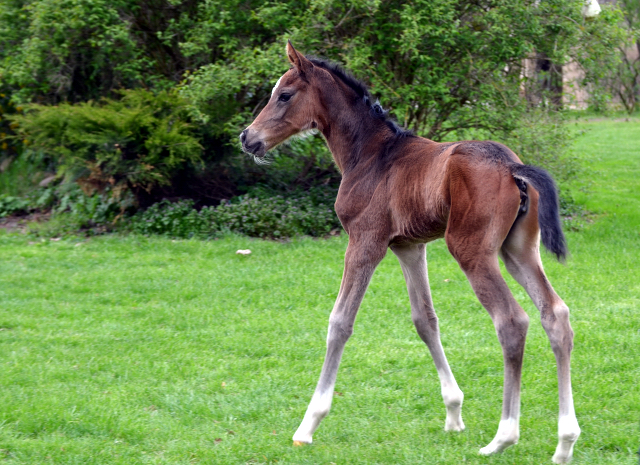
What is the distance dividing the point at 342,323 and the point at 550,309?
1.21 m

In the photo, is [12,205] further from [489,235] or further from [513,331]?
[513,331]

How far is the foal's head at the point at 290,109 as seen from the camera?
4.68 m

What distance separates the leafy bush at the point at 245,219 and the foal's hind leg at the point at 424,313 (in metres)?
5.16

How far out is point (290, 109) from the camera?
468cm

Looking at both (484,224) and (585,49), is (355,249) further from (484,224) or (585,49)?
(585,49)

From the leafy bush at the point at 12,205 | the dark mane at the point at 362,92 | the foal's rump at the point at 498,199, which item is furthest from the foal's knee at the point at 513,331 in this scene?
the leafy bush at the point at 12,205

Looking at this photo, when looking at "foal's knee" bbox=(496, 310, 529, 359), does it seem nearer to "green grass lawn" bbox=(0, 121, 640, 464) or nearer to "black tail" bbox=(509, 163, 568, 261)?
"black tail" bbox=(509, 163, 568, 261)

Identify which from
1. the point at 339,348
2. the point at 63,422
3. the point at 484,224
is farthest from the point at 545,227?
the point at 63,422

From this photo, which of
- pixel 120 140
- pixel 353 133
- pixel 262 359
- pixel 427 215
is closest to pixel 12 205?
pixel 120 140

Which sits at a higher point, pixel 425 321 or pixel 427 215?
pixel 427 215

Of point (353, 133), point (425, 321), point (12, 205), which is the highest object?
point (353, 133)

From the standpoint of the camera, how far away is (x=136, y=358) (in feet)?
19.2

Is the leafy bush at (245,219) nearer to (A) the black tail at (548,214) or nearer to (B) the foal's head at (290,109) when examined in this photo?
(B) the foal's head at (290,109)

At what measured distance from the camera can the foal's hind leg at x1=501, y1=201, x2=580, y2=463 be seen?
3.81 metres
